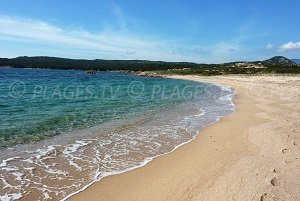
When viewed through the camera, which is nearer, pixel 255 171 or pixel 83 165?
pixel 255 171

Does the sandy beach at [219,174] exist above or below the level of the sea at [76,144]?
above

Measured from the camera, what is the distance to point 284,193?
7117 mm

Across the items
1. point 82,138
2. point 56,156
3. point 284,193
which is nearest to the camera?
point 284,193

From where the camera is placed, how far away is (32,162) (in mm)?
10180

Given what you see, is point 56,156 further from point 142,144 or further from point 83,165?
point 142,144

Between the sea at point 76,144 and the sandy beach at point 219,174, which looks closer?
the sandy beach at point 219,174

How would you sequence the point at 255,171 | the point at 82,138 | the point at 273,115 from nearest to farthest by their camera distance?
the point at 255,171 < the point at 82,138 < the point at 273,115

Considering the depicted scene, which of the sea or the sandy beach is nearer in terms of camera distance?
the sandy beach

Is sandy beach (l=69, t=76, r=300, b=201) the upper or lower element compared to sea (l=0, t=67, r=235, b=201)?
upper

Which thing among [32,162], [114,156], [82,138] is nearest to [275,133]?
[114,156]

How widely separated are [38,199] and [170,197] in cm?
290

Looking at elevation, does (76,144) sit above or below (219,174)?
below

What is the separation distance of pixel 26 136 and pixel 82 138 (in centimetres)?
234

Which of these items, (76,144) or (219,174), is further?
(76,144)
